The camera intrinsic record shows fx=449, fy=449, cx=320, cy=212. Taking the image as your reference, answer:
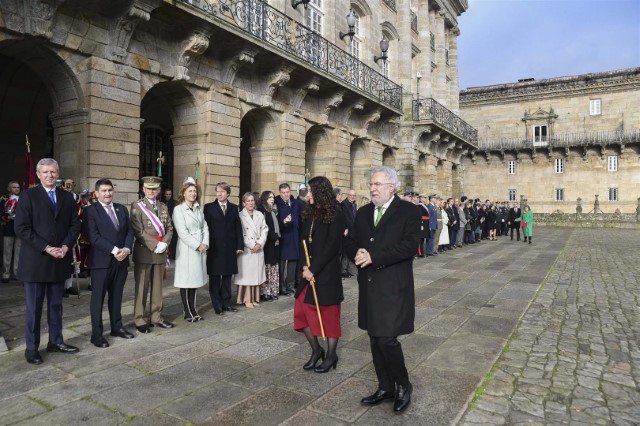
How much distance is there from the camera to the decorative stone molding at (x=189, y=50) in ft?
35.3

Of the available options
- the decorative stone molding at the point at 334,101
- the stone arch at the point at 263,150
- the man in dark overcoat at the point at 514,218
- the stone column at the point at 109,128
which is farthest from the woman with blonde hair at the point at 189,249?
the man in dark overcoat at the point at 514,218

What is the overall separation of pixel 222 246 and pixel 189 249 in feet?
2.03

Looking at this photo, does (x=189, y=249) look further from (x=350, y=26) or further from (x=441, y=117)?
(x=441, y=117)

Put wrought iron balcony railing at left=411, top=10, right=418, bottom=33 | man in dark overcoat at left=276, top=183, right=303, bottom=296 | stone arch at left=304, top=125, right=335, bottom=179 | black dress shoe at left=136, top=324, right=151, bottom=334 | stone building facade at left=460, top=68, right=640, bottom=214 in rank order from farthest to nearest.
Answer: stone building facade at left=460, top=68, right=640, bottom=214 < wrought iron balcony railing at left=411, top=10, right=418, bottom=33 < stone arch at left=304, top=125, right=335, bottom=179 < man in dark overcoat at left=276, top=183, right=303, bottom=296 < black dress shoe at left=136, top=324, right=151, bottom=334

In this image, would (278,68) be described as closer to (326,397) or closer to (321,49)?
(321,49)

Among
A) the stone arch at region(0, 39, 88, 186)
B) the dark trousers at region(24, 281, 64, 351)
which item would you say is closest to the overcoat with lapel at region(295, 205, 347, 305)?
the dark trousers at region(24, 281, 64, 351)

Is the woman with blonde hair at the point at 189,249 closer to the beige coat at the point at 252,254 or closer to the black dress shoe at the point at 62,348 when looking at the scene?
the beige coat at the point at 252,254

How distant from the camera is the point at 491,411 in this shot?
11.6 ft

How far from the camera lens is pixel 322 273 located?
4.37 m

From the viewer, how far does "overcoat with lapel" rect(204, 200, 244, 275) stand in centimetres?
664

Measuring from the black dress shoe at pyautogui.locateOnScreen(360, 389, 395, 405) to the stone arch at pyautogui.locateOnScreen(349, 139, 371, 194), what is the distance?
16975mm

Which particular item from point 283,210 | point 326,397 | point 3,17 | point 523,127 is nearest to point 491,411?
point 326,397

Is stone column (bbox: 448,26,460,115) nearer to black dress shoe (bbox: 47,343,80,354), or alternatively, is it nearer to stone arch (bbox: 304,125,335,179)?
stone arch (bbox: 304,125,335,179)

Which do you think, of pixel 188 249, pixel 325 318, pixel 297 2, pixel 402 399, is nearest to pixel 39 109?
pixel 297 2
